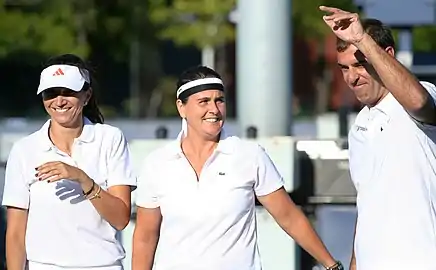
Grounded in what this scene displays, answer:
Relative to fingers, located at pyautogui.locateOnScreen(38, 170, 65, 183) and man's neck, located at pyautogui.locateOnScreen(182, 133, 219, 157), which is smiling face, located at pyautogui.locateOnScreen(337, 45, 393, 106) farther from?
fingers, located at pyautogui.locateOnScreen(38, 170, 65, 183)

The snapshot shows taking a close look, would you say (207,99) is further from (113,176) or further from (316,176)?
(316,176)

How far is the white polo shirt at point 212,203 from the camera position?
3881 millimetres

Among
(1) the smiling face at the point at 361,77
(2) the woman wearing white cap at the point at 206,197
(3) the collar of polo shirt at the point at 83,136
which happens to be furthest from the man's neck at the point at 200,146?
(1) the smiling face at the point at 361,77

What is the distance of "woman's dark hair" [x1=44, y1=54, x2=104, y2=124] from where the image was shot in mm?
4197

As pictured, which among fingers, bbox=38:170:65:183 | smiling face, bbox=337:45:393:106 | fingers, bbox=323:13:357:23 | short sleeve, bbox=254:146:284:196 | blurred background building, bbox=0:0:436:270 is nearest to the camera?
fingers, bbox=323:13:357:23

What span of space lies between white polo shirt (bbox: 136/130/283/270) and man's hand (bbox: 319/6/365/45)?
74 centimetres

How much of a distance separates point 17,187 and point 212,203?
84 cm

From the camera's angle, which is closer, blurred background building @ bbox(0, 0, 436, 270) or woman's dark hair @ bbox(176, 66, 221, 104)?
woman's dark hair @ bbox(176, 66, 221, 104)

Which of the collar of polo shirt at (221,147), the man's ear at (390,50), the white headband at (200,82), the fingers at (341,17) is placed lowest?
the collar of polo shirt at (221,147)

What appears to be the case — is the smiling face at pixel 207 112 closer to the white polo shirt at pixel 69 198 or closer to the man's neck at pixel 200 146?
the man's neck at pixel 200 146

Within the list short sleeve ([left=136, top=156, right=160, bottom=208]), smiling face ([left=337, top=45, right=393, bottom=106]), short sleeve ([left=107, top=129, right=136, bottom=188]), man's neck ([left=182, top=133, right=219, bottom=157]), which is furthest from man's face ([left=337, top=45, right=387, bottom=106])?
short sleeve ([left=107, top=129, right=136, bottom=188])

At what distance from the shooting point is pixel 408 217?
3.48 m

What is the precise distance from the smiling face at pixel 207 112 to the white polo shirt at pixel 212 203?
90 mm

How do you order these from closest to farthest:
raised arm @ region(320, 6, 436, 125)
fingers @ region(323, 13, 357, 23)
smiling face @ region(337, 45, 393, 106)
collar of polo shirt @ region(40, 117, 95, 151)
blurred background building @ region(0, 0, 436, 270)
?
raised arm @ region(320, 6, 436, 125)
fingers @ region(323, 13, 357, 23)
smiling face @ region(337, 45, 393, 106)
collar of polo shirt @ region(40, 117, 95, 151)
blurred background building @ region(0, 0, 436, 270)
